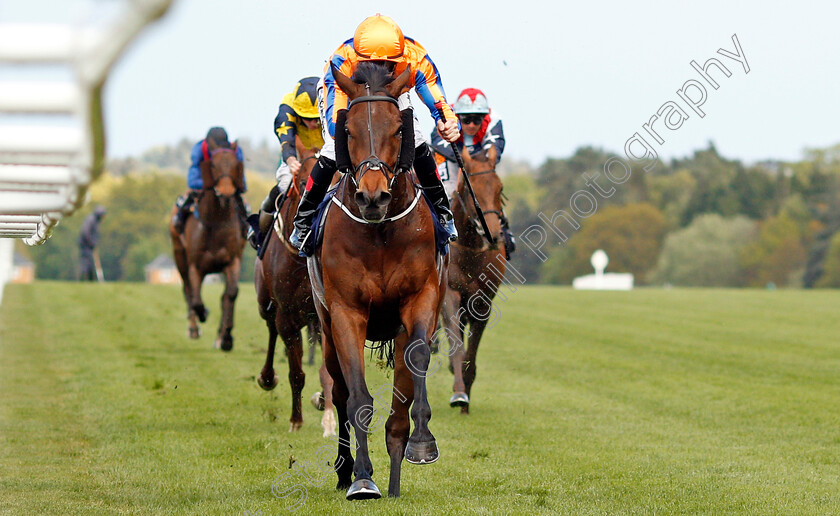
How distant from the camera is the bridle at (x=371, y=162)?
5.61 metres

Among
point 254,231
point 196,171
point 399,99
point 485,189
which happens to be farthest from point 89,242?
point 399,99

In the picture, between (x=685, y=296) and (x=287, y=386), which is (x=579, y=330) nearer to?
(x=287, y=386)

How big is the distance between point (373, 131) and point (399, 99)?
653 mm

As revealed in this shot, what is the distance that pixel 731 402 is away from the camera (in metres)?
10.9

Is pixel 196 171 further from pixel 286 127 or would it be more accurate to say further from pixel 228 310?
pixel 286 127

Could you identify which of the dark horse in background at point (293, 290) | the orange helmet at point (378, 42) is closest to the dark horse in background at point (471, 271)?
the dark horse in background at point (293, 290)

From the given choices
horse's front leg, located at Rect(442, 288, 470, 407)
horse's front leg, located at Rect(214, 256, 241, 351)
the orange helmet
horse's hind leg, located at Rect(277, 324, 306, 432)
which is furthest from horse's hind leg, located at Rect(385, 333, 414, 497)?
horse's front leg, located at Rect(214, 256, 241, 351)

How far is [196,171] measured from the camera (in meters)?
15.1

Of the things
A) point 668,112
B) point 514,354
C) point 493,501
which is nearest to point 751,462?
point 493,501

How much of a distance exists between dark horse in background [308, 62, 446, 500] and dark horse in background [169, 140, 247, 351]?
25.8 feet

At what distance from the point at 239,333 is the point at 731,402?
30.7 feet

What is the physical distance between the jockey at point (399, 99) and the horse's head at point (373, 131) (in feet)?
0.81

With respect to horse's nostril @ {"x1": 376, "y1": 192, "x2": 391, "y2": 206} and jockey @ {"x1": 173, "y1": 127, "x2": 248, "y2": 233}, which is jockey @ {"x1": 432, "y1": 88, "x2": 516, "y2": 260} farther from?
horse's nostril @ {"x1": 376, "y1": 192, "x2": 391, "y2": 206}

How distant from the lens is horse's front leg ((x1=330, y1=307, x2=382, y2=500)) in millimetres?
5797
